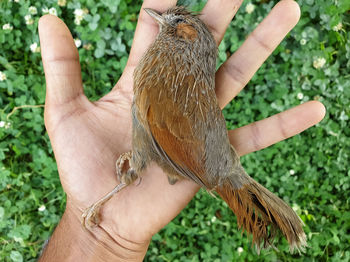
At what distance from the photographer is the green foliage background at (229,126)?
339cm

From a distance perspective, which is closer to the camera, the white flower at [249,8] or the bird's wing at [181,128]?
the bird's wing at [181,128]

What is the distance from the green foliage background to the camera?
339 cm

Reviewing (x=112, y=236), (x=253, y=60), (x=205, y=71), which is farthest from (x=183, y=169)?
(x=253, y=60)

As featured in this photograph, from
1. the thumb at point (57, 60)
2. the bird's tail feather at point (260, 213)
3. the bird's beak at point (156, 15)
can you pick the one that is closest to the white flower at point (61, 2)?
the thumb at point (57, 60)

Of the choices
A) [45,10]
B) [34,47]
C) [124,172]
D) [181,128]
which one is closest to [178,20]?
[181,128]

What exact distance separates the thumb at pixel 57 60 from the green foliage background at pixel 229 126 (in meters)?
0.84

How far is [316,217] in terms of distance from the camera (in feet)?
12.1

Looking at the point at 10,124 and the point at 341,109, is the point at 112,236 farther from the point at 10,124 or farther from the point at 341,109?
the point at 341,109

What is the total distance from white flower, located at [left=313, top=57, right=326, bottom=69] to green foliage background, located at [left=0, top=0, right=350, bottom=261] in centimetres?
4

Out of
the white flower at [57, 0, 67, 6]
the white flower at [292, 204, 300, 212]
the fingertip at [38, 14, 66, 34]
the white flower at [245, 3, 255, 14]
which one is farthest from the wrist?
the white flower at [245, 3, 255, 14]

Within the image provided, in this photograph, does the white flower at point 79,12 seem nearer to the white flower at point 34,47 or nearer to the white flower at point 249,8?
the white flower at point 34,47

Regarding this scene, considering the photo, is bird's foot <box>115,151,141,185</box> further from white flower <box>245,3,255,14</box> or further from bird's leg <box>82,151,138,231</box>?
white flower <box>245,3,255,14</box>

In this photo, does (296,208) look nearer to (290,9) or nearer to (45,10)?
(290,9)

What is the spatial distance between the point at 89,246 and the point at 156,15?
5.80 feet
